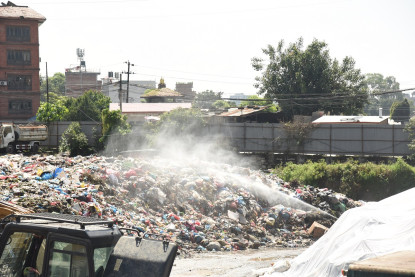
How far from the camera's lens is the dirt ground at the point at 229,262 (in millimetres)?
14750

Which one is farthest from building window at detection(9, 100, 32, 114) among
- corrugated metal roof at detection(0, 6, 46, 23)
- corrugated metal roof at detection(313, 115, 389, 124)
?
corrugated metal roof at detection(313, 115, 389, 124)

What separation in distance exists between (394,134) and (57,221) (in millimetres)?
34385

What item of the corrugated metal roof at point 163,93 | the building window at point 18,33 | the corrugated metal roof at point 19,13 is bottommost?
the corrugated metal roof at point 163,93

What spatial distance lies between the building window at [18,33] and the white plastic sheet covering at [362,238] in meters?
49.5

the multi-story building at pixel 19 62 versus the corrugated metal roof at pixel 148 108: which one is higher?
the multi-story building at pixel 19 62

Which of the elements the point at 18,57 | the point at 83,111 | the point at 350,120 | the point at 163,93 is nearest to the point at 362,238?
the point at 350,120

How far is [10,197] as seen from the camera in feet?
55.5

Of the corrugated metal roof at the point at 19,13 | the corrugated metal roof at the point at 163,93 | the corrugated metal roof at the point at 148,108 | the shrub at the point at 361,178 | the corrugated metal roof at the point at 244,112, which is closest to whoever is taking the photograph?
the shrub at the point at 361,178

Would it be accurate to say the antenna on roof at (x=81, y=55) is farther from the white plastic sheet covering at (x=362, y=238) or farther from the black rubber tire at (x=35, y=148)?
the white plastic sheet covering at (x=362, y=238)

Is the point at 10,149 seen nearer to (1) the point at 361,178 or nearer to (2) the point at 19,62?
(1) the point at 361,178

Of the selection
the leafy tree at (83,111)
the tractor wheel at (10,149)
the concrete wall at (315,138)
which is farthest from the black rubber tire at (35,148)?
the leafy tree at (83,111)

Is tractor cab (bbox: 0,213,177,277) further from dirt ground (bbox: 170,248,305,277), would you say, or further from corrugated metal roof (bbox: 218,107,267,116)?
corrugated metal roof (bbox: 218,107,267,116)

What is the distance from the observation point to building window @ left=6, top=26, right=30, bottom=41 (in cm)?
5612

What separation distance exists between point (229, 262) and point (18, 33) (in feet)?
153
